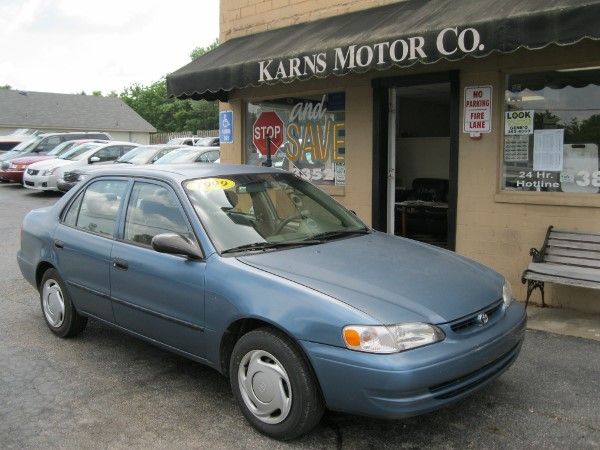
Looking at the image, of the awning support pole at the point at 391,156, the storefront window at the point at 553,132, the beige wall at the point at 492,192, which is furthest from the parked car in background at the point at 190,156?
the storefront window at the point at 553,132

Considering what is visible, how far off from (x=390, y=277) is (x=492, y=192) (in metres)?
3.40

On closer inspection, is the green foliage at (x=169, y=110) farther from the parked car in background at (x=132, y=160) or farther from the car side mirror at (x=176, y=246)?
the car side mirror at (x=176, y=246)

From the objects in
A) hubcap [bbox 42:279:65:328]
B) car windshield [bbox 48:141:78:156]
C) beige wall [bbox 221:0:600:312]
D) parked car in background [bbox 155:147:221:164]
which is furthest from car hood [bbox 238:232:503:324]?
car windshield [bbox 48:141:78:156]

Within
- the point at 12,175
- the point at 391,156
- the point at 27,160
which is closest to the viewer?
the point at 391,156

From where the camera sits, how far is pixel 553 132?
630cm

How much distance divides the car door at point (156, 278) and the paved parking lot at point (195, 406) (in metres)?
0.40

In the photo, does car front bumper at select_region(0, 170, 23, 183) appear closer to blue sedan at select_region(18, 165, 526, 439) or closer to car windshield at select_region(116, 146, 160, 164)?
car windshield at select_region(116, 146, 160, 164)

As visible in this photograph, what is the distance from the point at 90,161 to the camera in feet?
56.4

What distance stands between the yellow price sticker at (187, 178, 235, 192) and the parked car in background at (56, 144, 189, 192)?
11.4m

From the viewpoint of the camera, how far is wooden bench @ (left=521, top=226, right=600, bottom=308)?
5562 millimetres

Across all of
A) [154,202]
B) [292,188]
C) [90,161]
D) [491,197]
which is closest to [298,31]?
[491,197]

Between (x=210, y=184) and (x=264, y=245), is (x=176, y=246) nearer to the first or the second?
(x=264, y=245)

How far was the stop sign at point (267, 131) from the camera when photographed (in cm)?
902

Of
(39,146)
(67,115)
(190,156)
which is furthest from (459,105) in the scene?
(67,115)
